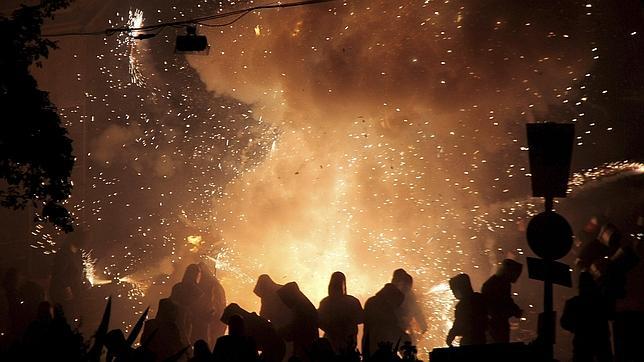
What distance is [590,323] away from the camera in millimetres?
6609

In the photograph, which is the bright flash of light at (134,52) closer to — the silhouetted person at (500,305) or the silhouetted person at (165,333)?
the silhouetted person at (165,333)

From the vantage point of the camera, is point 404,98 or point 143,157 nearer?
point 404,98

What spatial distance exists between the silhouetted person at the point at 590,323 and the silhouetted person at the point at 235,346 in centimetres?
311

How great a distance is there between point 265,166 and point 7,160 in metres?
10.8

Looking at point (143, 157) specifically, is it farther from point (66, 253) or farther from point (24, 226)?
point (66, 253)

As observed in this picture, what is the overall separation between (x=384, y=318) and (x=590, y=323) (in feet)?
6.87

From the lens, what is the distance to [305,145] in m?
15.1

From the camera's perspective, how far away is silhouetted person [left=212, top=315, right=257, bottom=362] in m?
5.62

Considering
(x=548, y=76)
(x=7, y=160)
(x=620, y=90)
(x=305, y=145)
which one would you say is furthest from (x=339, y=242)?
(x=7, y=160)

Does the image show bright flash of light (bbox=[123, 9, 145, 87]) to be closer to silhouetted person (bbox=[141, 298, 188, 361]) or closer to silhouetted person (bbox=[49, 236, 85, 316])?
silhouetted person (bbox=[49, 236, 85, 316])

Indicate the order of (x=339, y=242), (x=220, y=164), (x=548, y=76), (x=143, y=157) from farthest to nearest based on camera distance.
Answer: (x=143, y=157), (x=220, y=164), (x=339, y=242), (x=548, y=76)

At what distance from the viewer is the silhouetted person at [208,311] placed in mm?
9320

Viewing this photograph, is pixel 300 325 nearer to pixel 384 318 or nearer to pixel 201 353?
pixel 384 318

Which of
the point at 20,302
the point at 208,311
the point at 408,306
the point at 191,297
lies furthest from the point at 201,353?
the point at 20,302
